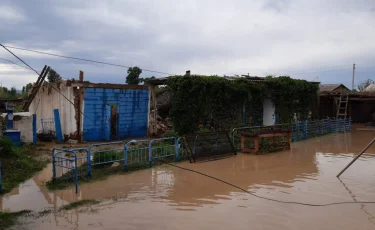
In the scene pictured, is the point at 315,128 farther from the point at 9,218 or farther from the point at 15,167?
the point at 9,218

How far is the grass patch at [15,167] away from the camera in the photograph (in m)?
8.61

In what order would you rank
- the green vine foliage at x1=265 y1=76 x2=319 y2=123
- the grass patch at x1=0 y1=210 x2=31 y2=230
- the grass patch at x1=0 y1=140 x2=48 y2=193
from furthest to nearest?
the green vine foliage at x1=265 y1=76 x2=319 y2=123 < the grass patch at x1=0 y1=140 x2=48 y2=193 < the grass patch at x1=0 y1=210 x2=31 y2=230

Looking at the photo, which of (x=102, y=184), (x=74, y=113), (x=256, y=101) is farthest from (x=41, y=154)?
(x=256, y=101)

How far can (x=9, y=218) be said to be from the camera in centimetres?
610

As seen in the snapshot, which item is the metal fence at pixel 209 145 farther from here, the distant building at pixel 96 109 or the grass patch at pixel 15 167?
the distant building at pixel 96 109

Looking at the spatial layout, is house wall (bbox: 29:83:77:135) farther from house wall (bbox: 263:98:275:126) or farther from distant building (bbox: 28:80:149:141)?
house wall (bbox: 263:98:275:126)

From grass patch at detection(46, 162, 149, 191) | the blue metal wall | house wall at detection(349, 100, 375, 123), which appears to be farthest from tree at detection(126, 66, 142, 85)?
grass patch at detection(46, 162, 149, 191)

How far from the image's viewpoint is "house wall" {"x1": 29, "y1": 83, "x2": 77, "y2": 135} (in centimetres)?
1642

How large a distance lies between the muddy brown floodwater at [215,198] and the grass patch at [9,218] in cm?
21

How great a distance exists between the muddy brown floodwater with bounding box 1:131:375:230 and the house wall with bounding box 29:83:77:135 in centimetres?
630

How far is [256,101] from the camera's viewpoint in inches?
763

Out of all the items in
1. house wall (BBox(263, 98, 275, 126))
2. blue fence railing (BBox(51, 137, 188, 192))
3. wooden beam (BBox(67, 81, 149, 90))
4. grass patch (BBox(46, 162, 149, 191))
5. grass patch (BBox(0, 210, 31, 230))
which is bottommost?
grass patch (BBox(0, 210, 31, 230))

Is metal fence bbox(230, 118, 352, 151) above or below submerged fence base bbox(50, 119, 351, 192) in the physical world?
above

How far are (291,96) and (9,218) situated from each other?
18069mm
